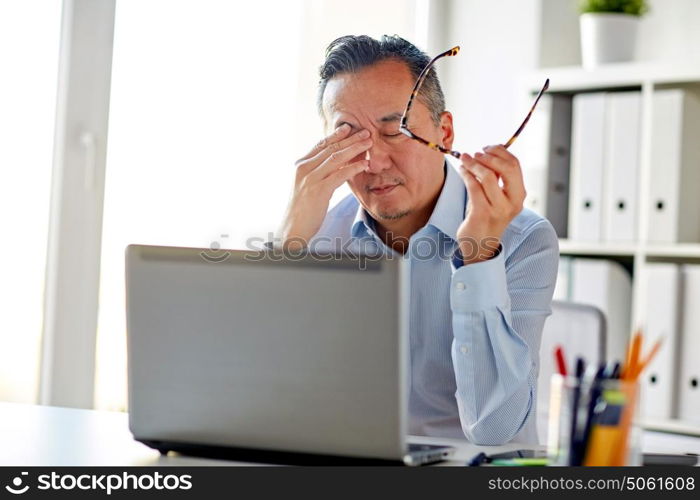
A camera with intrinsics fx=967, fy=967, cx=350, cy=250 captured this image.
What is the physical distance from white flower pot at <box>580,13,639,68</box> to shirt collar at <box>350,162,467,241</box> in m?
1.01

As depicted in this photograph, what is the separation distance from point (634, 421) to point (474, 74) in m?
2.39

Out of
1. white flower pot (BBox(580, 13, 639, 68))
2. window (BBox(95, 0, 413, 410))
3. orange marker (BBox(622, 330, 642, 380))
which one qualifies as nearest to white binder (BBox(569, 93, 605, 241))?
white flower pot (BBox(580, 13, 639, 68))

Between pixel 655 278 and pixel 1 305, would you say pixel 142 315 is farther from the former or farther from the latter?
pixel 655 278

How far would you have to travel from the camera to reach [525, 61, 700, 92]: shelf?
2512mm

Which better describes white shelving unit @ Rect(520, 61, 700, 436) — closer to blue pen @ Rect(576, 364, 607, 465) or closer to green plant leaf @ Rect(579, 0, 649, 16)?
green plant leaf @ Rect(579, 0, 649, 16)

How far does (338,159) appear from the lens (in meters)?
1.80

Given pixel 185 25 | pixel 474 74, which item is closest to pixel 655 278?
pixel 474 74

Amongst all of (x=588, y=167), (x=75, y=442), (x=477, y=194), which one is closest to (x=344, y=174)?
(x=477, y=194)

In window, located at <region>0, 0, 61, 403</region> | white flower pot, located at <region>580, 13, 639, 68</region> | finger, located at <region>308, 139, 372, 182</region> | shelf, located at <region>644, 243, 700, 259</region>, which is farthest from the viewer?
white flower pot, located at <region>580, 13, 639, 68</region>

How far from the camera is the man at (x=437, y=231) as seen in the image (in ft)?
4.83

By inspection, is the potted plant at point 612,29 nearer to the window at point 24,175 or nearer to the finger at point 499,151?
the finger at point 499,151

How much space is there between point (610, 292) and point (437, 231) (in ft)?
3.29

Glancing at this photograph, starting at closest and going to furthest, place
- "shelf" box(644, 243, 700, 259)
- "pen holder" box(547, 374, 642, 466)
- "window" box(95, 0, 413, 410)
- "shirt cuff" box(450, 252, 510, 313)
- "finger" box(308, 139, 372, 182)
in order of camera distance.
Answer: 1. "pen holder" box(547, 374, 642, 466)
2. "shirt cuff" box(450, 252, 510, 313)
3. "finger" box(308, 139, 372, 182)
4. "window" box(95, 0, 413, 410)
5. "shelf" box(644, 243, 700, 259)

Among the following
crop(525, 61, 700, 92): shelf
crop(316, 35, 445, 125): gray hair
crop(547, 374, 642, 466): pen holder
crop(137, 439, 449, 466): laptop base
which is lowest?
crop(137, 439, 449, 466): laptop base
